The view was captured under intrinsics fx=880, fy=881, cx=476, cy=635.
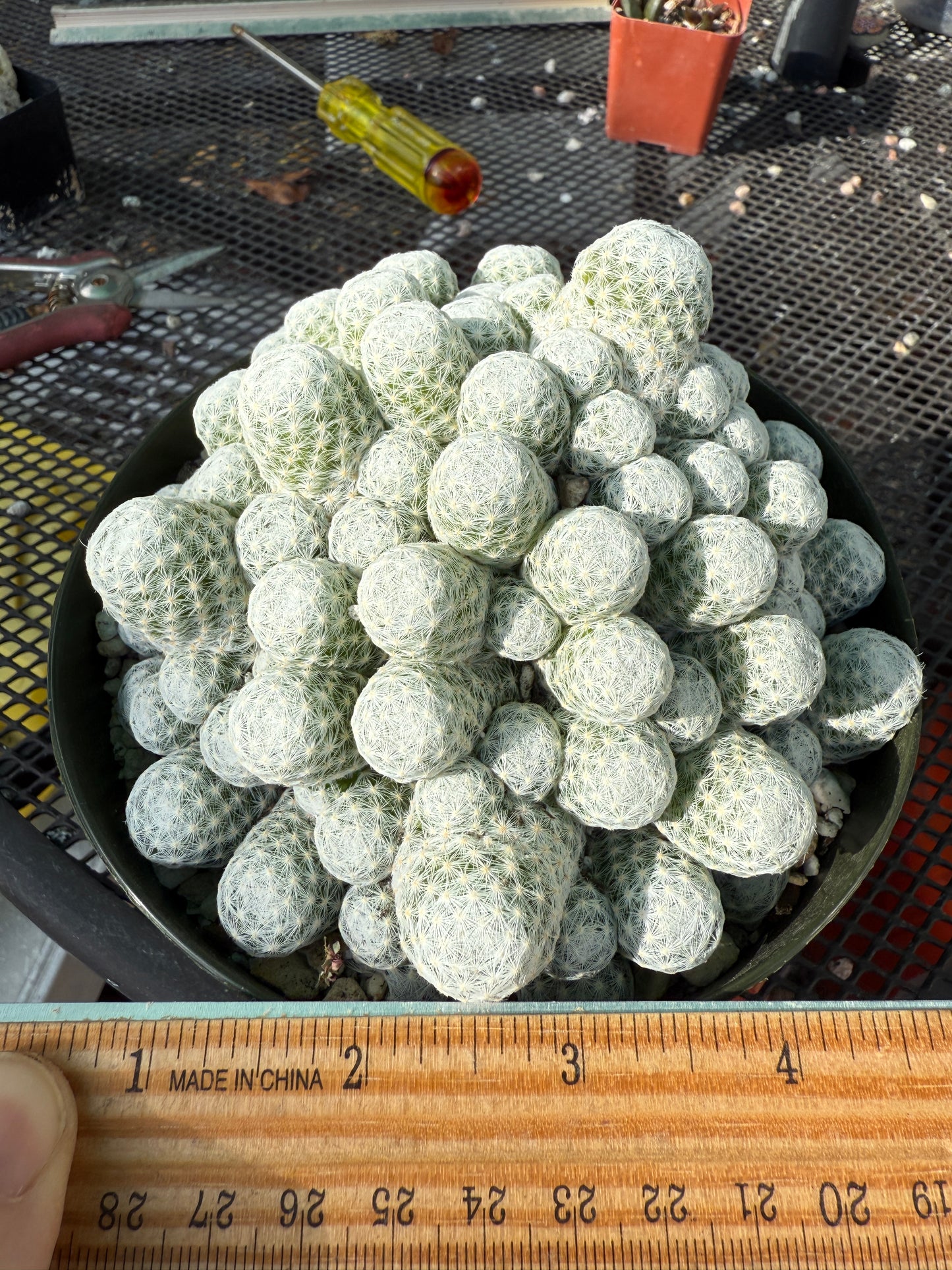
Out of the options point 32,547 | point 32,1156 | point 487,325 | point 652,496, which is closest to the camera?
point 32,1156

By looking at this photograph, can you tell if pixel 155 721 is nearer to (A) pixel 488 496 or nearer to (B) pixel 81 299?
(A) pixel 488 496

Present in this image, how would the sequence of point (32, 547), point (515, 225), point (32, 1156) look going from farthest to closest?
point (515, 225) → point (32, 547) → point (32, 1156)

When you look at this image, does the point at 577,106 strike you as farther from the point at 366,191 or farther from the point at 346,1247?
the point at 346,1247

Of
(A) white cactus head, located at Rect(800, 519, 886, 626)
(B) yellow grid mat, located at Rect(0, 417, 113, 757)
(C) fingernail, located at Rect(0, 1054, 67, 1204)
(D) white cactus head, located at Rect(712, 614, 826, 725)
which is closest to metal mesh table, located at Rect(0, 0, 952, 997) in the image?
(B) yellow grid mat, located at Rect(0, 417, 113, 757)

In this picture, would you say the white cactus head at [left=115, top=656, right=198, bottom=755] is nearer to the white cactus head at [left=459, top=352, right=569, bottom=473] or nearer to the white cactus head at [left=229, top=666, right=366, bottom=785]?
the white cactus head at [left=229, top=666, right=366, bottom=785]

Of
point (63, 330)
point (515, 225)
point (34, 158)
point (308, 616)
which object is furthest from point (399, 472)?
point (34, 158)

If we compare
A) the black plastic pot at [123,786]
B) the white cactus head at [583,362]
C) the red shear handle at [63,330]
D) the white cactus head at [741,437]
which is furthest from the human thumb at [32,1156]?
the red shear handle at [63,330]

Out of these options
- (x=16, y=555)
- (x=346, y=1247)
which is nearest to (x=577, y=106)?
(x=16, y=555)
